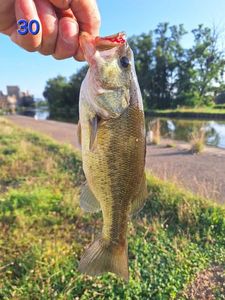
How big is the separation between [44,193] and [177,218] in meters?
2.34

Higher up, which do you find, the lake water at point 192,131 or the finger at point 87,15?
the finger at point 87,15

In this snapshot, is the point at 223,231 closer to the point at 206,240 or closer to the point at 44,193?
the point at 206,240

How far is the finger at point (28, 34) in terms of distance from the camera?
186cm

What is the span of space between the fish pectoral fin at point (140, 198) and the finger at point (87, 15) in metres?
0.96

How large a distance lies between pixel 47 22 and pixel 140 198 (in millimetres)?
1144

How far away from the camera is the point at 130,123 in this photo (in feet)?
6.03

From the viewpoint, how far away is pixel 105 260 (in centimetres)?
195

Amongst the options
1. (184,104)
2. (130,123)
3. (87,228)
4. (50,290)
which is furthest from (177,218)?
(184,104)

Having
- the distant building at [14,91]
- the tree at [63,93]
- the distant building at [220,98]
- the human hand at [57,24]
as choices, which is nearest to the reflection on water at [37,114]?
the tree at [63,93]

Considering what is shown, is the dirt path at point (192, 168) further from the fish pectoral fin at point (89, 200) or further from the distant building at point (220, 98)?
the distant building at point (220, 98)

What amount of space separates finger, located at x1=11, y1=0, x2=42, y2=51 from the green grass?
8.52 ft

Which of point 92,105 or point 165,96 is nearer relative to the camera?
point 92,105

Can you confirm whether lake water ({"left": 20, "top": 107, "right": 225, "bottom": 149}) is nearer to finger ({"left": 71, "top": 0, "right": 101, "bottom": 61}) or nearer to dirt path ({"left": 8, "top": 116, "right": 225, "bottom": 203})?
dirt path ({"left": 8, "top": 116, "right": 225, "bottom": 203})

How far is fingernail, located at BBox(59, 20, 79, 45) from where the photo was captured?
2021mm
